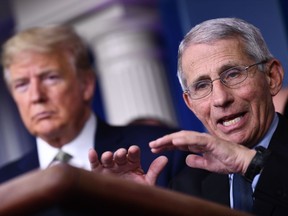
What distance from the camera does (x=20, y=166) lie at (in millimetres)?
2418

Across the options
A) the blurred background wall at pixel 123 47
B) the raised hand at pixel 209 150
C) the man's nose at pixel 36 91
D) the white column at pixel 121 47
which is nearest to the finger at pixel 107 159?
the raised hand at pixel 209 150

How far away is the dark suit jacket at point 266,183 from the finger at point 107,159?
8.6 inches

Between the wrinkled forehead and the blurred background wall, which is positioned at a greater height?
the wrinkled forehead

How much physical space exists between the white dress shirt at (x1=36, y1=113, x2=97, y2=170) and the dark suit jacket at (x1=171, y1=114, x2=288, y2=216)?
0.71 metres

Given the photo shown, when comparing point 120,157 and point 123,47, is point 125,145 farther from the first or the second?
point 123,47

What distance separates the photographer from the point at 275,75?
159 centimetres

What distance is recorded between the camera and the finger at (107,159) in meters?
1.40

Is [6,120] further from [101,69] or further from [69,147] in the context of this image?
[69,147]

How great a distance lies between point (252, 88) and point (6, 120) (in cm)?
565

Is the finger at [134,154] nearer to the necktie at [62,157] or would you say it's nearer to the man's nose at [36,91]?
the necktie at [62,157]

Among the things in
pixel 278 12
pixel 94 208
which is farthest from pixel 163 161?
pixel 278 12

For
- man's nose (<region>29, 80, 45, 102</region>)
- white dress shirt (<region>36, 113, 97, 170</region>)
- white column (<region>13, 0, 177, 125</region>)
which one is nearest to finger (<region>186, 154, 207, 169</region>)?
white dress shirt (<region>36, 113, 97, 170</region>)

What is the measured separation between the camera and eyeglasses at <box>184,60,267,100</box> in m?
1.49

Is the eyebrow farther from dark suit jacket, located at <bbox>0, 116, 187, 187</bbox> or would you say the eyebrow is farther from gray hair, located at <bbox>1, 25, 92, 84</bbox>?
gray hair, located at <bbox>1, 25, 92, 84</bbox>
